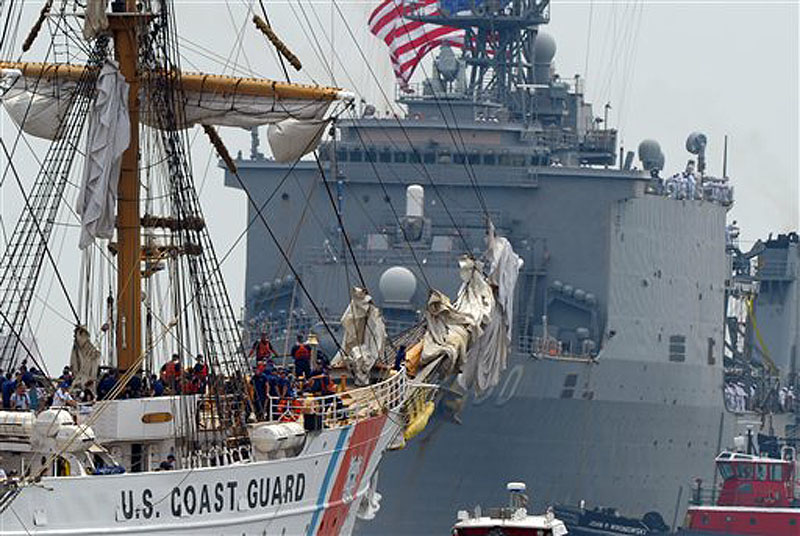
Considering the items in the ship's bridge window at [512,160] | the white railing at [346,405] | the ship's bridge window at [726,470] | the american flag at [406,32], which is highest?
the american flag at [406,32]

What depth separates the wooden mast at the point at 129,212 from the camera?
5528 centimetres

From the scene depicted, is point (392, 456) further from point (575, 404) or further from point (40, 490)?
point (40, 490)

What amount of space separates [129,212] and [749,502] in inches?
1883

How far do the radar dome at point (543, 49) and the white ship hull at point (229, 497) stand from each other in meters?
37.9

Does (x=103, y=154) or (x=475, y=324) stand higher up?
(x=103, y=154)

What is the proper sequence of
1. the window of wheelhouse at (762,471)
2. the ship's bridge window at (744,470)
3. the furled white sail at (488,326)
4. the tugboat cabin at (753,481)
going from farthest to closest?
the window of wheelhouse at (762,471) < the ship's bridge window at (744,470) < the tugboat cabin at (753,481) < the furled white sail at (488,326)

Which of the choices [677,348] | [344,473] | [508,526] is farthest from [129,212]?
[677,348]

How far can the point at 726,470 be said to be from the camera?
9844 centimetres

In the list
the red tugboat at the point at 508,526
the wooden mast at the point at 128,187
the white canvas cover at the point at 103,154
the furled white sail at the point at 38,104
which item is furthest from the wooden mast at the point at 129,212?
the red tugboat at the point at 508,526

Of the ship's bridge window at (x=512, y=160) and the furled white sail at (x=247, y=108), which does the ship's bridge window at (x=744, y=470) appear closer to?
the ship's bridge window at (x=512, y=160)

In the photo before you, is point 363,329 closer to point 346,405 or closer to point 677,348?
point 346,405

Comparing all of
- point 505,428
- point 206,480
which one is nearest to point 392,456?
point 505,428

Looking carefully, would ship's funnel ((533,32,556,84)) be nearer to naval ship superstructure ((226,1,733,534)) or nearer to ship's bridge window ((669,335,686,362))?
naval ship superstructure ((226,1,733,534))

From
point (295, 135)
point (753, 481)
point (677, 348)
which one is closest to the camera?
point (295, 135)
